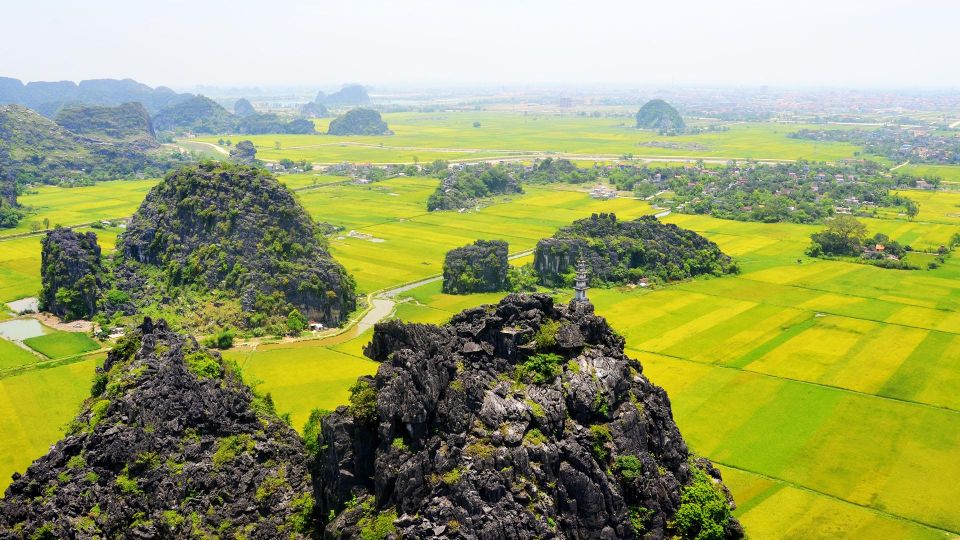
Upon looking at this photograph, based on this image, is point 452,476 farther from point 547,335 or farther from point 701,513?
point 701,513

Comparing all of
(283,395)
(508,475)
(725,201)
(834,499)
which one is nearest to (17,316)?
(283,395)

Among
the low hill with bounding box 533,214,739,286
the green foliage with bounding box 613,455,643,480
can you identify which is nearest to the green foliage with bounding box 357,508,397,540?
the green foliage with bounding box 613,455,643,480

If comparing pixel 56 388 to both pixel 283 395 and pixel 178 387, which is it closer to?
pixel 283 395

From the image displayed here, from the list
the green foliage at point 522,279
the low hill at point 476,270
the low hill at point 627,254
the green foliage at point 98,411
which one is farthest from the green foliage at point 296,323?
the green foliage at point 98,411

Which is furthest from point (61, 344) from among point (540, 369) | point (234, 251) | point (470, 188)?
point (470, 188)

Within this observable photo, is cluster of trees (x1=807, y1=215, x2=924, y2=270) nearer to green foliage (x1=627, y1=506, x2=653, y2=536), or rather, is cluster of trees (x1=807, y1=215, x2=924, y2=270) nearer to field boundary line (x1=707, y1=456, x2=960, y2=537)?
field boundary line (x1=707, y1=456, x2=960, y2=537)

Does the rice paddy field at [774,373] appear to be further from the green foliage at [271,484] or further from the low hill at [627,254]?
the green foliage at [271,484]
